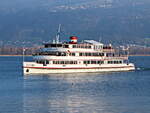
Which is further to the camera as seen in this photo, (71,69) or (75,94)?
(71,69)

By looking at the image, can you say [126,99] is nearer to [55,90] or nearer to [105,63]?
[55,90]

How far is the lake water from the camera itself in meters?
62.2

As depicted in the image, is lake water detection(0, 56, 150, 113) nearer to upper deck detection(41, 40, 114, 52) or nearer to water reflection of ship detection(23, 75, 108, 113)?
water reflection of ship detection(23, 75, 108, 113)

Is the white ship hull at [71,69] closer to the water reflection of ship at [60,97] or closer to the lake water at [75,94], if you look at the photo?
the lake water at [75,94]

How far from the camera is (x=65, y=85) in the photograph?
87.8m

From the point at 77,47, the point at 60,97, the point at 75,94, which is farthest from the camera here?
the point at 77,47

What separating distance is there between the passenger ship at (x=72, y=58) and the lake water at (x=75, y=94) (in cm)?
278

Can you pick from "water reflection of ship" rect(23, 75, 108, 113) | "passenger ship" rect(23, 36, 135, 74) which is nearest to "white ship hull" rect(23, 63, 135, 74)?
"passenger ship" rect(23, 36, 135, 74)

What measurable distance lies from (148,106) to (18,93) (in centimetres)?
2027

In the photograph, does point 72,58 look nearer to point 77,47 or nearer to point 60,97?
point 77,47

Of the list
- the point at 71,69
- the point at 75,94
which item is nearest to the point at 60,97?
the point at 75,94

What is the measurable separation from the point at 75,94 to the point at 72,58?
34.2m

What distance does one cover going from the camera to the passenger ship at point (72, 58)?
10650 centimetres

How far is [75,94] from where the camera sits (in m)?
74.8
